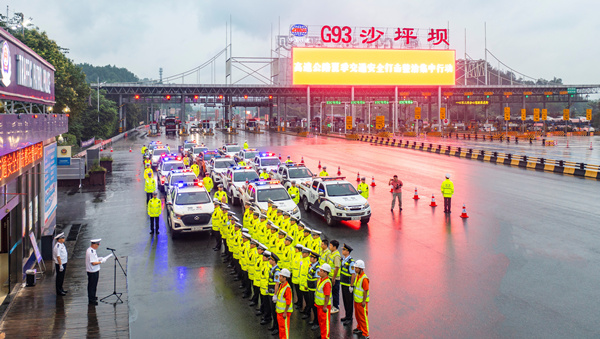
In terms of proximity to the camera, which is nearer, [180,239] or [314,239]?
[314,239]

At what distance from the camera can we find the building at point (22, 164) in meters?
10.2

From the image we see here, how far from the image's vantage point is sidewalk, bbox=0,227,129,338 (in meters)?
9.42

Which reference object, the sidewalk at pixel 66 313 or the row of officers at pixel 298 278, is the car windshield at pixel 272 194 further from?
the sidewalk at pixel 66 313

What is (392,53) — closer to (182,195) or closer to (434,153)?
(434,153)

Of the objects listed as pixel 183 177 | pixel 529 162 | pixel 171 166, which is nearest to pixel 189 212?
pixel 183 177

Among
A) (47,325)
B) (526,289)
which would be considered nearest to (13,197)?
(47,325)

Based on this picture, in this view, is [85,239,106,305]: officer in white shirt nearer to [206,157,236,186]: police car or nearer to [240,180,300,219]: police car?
[240,180,300,219]: police car

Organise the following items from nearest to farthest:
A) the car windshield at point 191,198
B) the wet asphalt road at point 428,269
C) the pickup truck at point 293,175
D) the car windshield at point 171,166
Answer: the wet asphalt road at point 428,269, the car windshield at point 191,198, the pickup truck at point 293,175, the car windshield at point 171,166

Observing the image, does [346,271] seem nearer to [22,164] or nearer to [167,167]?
[22,164]

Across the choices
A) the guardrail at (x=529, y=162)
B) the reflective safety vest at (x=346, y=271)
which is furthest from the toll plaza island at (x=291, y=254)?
the guardrail at (x=529, y=162)

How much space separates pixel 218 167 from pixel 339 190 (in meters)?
11.6

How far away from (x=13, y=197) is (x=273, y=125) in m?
110

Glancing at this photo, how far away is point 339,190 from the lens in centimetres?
1947

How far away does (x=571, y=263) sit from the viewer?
44.4 feet
